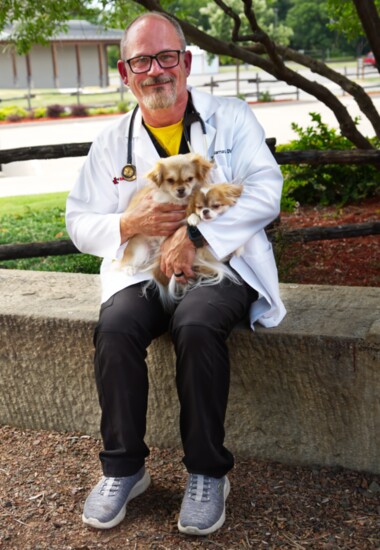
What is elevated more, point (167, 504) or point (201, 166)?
point (201, 166)

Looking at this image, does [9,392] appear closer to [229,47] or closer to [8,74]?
[229,47]

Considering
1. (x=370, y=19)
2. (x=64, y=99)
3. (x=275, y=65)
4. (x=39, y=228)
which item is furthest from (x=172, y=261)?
(x=64, y=99)

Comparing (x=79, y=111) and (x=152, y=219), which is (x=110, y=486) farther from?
(x=79, y=111)

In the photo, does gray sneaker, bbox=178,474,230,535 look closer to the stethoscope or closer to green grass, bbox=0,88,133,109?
the stethoscope

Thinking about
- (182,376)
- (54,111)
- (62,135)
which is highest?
(182,376)

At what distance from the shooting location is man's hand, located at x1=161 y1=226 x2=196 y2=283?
327cm

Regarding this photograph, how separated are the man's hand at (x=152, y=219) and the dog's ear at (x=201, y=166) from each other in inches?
6.4

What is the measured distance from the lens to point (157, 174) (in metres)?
3.25

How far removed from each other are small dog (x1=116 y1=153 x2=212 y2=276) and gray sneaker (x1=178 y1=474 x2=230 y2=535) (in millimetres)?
824

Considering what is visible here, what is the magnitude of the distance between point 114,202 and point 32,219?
21.8 ft

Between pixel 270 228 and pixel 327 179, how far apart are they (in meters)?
2.92

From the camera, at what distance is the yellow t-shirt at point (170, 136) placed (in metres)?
3.49

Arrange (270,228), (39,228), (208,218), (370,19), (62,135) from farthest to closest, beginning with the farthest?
(62,135), (39,228), (370,19), (270,228), (208,218)

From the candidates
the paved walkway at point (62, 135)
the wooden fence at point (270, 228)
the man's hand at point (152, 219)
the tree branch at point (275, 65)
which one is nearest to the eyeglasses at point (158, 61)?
the man's hand at point (152, 219)
